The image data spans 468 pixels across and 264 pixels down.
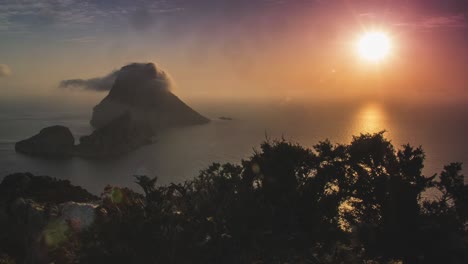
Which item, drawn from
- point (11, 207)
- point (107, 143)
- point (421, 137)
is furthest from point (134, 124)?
point (11, 207)

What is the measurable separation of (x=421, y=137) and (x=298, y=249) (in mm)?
154387

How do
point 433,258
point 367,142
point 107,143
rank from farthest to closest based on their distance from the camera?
point 107,143, point 367,142, point 433,258

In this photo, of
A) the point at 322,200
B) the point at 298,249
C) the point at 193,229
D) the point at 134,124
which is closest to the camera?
the point at 193,229

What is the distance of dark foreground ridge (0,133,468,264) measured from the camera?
1257cm

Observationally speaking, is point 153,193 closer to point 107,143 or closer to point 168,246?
point 168,246

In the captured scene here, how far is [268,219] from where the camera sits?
1554cm

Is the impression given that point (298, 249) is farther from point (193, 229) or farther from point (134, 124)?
point (134, 124)

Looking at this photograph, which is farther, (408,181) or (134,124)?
(134,124)

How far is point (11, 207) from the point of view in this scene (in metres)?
18.6

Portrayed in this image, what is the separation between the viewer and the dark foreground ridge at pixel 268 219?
12.6m

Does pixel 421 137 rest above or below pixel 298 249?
above

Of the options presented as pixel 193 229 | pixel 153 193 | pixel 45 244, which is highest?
pixel 153 193

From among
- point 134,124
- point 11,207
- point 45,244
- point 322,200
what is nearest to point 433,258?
point 322,200

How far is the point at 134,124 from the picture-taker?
6836 inches
